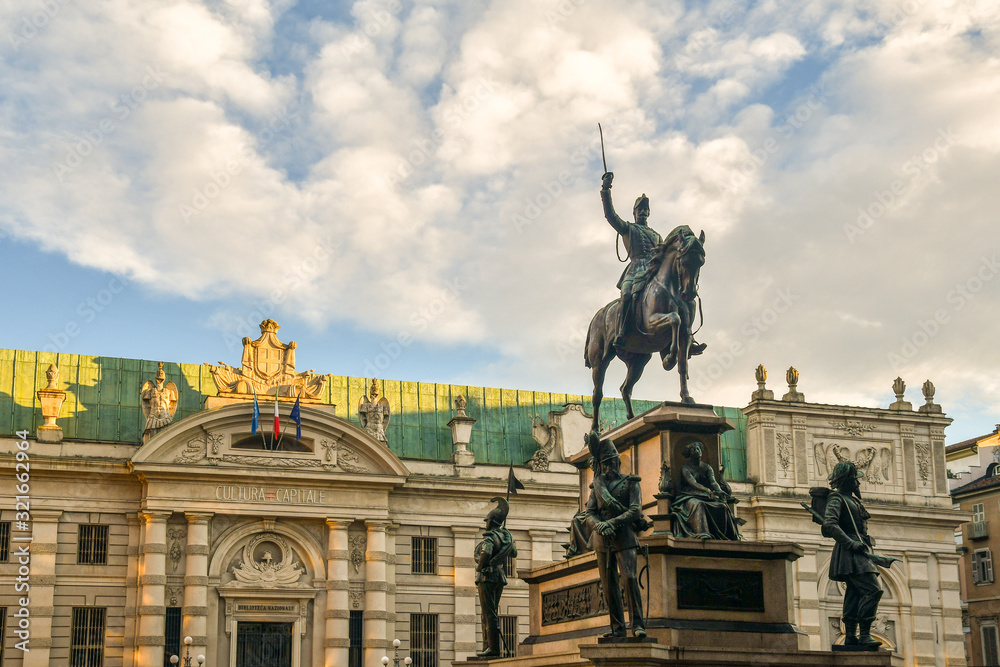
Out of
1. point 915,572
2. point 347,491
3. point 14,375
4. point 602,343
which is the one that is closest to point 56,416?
point 14,375

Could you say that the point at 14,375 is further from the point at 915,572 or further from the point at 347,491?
the point at 915,572

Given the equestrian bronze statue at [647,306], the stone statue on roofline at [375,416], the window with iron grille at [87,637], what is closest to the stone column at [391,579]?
the stone statue on roofline at [375,416]

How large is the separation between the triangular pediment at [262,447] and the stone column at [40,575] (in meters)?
3.70

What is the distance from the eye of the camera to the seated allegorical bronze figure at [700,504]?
648 inches

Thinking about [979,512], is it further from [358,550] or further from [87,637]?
[87,637]

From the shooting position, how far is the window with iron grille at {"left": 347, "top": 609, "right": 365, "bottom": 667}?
144ft

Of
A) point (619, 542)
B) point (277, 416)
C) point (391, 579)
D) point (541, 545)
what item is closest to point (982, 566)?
point (541, 545)

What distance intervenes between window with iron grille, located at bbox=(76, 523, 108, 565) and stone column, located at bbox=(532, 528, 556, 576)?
15825 millimetres

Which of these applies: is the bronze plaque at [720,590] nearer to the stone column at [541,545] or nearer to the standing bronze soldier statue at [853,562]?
the standing bronze soldier statue at [853,562]

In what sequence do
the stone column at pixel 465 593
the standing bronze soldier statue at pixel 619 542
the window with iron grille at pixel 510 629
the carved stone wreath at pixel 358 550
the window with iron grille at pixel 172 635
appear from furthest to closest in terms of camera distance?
the window with iron grille at pixel 510 629, the stone column at pixel 465 593, the carved stone wreath at pixel 358 550, the window with iron grille at pixel 172 635, the standing bronze soldier statue at pixel 619 542

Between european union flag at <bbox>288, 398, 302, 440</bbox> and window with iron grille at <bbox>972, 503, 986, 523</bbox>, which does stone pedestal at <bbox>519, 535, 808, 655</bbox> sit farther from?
window with iron grille at <bbox>972, 503, 986, 523</bbox>

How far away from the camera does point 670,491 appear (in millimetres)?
16953

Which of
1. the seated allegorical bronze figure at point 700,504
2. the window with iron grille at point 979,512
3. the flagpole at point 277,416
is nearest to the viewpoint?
the seated allegorical bronze figure at point 700,504

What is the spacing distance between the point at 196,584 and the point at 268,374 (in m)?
8.46
